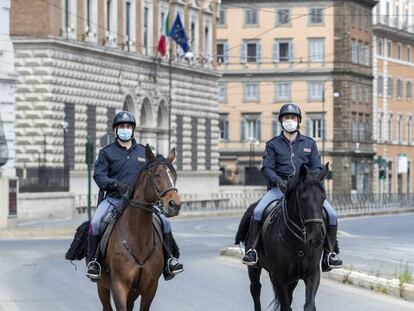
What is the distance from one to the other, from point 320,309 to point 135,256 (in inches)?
218

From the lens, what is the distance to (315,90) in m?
119

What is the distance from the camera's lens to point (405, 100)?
136 m

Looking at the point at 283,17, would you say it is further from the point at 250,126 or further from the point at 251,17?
the point at 250,126

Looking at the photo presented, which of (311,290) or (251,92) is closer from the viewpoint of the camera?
(311,290)

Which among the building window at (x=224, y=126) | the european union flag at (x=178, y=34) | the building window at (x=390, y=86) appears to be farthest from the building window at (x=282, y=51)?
the european union flag at (x=178, y=34)

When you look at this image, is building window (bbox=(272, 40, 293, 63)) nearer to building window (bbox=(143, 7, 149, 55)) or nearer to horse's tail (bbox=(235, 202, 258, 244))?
building window (bbox=(143, 7, 149, 55))

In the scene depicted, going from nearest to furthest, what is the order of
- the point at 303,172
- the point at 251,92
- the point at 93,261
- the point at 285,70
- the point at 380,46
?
the point at 303,172, the point at 93,261, the point at 251,92, the point at 285,70, the point at 380,46

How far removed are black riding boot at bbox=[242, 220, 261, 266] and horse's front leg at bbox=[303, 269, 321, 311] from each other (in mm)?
1379

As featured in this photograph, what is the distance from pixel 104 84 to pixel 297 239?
5607cm

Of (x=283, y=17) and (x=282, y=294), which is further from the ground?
(x=283, y=17)

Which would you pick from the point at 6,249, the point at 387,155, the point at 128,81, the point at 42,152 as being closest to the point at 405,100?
the point at 387,155

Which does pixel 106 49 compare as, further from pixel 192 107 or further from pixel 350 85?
pixel 350 85

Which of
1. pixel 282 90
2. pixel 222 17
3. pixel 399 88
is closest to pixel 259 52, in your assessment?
pixel 282 90

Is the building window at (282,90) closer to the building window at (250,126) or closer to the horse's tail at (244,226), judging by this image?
the building window at (250,126)
